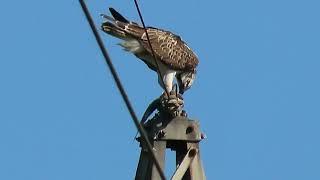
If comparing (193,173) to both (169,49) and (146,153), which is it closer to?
(146,153)

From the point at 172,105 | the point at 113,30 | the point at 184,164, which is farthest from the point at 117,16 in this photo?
the point at 184,164

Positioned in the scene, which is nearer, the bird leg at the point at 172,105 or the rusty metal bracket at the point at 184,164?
the rusty metal bracket at the point at 184,164

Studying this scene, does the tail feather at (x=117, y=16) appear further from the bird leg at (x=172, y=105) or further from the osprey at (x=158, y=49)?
the bird leg at (x=172, y=105)

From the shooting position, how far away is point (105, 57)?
624 centimetres

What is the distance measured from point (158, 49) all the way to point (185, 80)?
42cm

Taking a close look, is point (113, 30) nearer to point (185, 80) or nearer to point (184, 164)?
point (185, 80)

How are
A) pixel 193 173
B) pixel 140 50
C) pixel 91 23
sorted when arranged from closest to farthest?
pixel 91 23 → pixel 193 173 → pixel 140 50

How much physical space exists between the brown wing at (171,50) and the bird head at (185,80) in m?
0.06

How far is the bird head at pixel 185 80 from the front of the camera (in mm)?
10211

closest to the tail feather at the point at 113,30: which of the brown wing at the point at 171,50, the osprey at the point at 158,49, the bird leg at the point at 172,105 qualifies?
the osprey at the point at 158,49

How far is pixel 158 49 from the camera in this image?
418 inches

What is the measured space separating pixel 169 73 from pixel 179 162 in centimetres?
124

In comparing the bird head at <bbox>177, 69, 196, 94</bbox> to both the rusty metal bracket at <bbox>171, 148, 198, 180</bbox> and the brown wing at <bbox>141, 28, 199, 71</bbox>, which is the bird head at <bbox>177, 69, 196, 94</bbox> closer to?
the brown wing at <bbox>141, 28, 199, 71</bbox>

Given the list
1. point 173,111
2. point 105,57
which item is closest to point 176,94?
point 173,111
